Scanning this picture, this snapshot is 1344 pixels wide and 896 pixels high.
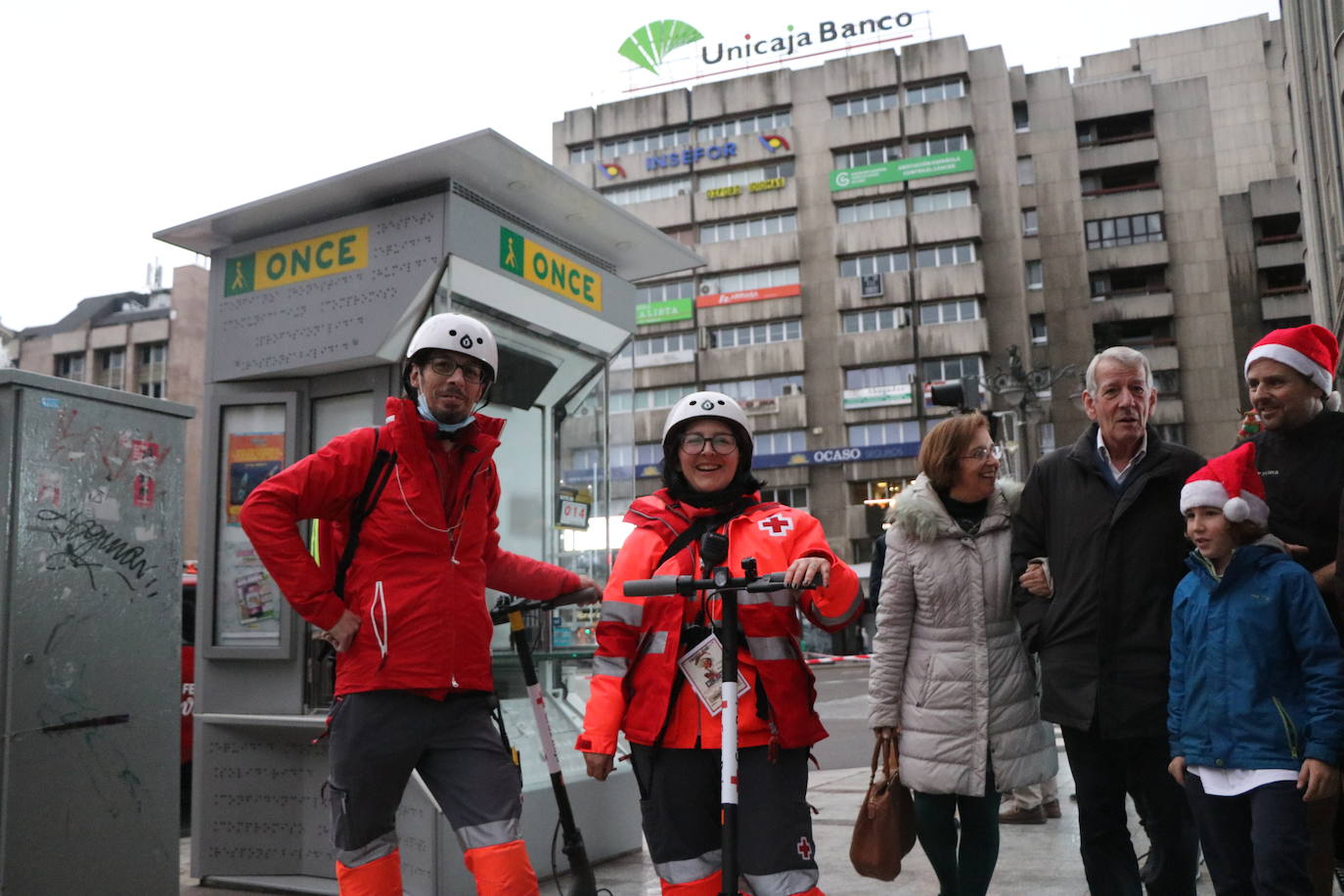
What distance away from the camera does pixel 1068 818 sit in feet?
21.8

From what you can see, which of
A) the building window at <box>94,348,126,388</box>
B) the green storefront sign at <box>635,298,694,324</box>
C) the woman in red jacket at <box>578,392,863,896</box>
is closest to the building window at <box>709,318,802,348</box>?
the green storefront sign at <box>635,298,694,324</box>

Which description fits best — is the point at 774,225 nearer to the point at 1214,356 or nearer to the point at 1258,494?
the point at 1214,356

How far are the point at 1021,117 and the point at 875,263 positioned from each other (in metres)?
10.5

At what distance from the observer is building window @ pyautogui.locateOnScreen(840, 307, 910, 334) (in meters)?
47.8

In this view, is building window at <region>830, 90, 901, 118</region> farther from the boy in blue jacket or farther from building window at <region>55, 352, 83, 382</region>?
the boy in blue jacket

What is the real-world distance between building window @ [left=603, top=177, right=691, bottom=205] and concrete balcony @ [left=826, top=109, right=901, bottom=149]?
705cm

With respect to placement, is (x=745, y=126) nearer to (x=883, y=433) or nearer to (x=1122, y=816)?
(x=883, y=433)

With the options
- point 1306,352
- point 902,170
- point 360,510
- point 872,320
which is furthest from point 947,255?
point 360,510

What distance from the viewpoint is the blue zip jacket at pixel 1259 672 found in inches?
122

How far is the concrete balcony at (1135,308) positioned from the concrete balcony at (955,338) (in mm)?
6010

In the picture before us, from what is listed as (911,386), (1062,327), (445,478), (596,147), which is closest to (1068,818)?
(445,478)

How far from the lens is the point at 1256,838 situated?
313 centimetres

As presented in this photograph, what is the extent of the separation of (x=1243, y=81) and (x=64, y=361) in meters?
64.4

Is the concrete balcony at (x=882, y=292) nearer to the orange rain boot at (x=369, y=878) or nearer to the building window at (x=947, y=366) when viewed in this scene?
the building window at (x=947, y=366)
